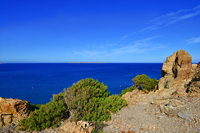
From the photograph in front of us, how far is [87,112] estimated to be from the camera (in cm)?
1087

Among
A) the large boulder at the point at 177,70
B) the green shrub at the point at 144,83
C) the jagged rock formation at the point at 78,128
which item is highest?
the large boulder at the point at 177,70

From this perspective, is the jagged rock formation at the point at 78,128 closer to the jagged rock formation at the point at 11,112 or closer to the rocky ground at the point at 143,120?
the rocky ground at the point at 143,120

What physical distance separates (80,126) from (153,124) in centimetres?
481

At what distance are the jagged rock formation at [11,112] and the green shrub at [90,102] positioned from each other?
3870 mm

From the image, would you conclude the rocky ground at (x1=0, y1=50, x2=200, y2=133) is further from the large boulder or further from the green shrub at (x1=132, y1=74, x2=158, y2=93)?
the green shrub at (x1=132, y1=74, x2=158, y2=93)

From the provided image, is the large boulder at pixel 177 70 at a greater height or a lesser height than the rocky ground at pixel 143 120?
greater

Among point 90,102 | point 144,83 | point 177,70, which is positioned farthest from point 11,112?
point 144,83

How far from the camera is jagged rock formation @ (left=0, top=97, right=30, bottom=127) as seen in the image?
34.3 ft

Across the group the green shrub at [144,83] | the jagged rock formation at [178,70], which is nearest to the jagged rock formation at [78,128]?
the jagged rock formation at [178,70]

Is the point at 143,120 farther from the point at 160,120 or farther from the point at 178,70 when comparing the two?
the point at 178,70

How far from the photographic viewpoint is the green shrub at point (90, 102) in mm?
10562

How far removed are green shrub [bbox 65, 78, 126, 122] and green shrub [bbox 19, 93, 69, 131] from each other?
0.77 m

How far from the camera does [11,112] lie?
10.8 metres

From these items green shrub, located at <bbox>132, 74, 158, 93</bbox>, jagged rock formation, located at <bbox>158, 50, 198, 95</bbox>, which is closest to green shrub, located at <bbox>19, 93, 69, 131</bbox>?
jagged rock formation, located at <bbox>158, 50, 198, 95</bbox>
